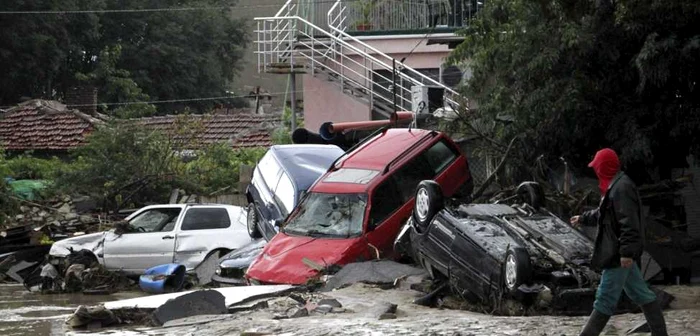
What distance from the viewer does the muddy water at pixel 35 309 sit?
14547mm

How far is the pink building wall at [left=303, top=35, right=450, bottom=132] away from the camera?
28219 mm

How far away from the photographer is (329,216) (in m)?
16.4

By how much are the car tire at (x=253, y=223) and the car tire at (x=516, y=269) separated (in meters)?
8.57

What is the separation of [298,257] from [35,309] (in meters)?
4.54

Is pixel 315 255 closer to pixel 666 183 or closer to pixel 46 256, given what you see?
pixel 666 183

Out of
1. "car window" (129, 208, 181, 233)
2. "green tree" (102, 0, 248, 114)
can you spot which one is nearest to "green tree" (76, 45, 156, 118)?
"green tree" (102, 0, 248, 114)

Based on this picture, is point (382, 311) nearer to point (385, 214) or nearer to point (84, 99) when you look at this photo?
point (385, 214)

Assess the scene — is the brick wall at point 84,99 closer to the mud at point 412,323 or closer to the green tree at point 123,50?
the green tree at point 123,50

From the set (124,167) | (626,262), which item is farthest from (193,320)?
(124,167)

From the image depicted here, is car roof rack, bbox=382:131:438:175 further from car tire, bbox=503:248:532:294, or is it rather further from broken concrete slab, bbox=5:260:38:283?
broken concrete slab, bbox=5:260:38:283

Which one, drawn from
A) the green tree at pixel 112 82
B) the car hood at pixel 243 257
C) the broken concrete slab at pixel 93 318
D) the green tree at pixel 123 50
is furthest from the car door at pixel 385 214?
the green tree at pixel 112 82

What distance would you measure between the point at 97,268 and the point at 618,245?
1340 centimetres

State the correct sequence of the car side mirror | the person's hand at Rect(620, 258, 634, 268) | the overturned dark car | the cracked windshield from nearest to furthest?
the person's hand at Rect(620, 258, 634, 268) → the overturned dark car → the car side mirror → the cracked windshield

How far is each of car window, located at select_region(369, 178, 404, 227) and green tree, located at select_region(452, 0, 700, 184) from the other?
198cm
